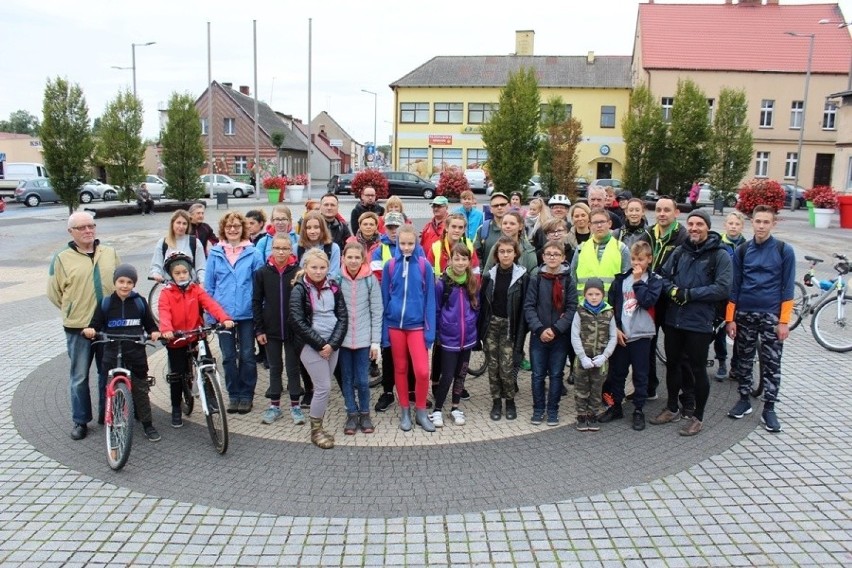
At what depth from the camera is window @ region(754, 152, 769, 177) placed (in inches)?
1897

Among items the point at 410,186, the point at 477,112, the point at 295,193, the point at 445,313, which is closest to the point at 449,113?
the point at 477,112

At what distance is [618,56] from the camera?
5647cm

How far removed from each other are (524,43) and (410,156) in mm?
14917

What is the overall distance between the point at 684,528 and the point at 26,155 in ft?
230

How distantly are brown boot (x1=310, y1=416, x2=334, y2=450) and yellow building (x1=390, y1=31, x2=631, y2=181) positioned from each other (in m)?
48.8

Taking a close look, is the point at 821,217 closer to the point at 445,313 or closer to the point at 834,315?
the point at 834,315

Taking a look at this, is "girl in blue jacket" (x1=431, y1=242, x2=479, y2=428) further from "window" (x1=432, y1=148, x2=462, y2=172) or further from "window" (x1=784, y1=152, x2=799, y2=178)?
"window" (x1=432, y1=148, x2=462, y2=172)

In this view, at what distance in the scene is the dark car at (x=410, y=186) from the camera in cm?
3847

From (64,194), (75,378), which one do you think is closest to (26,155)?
(64,194)

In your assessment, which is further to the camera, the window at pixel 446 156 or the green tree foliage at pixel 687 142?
the window at pixel 446 156

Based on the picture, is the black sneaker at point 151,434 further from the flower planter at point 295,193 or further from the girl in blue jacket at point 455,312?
the flower planter at point 295,193

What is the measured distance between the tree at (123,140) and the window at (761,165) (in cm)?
4097

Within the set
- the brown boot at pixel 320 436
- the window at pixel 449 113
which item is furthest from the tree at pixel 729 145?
the brown boot at pixel 320 436

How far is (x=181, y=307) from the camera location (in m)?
5.91
